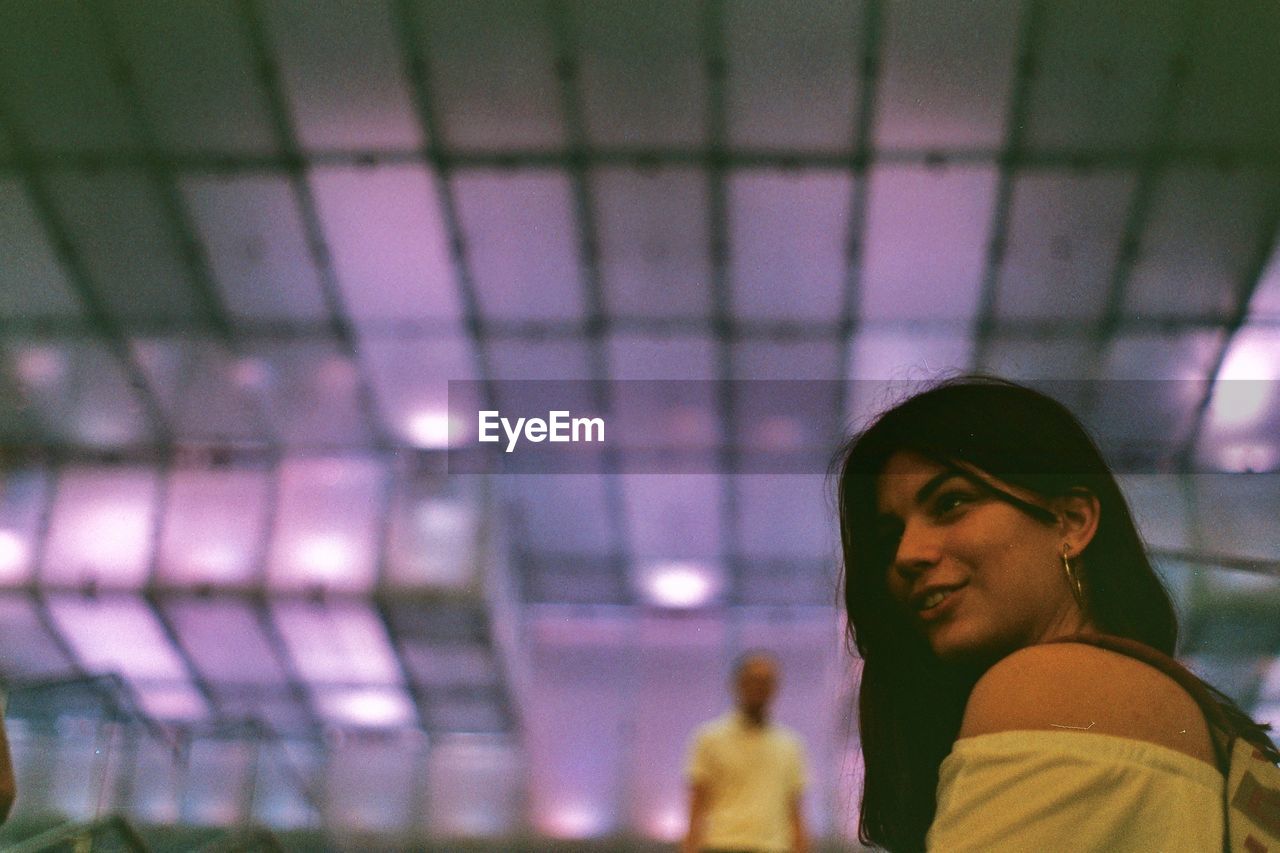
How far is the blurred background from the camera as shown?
363 cm

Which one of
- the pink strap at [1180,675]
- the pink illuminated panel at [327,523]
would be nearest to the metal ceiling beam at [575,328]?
the pink illuminated panel at [327,523]

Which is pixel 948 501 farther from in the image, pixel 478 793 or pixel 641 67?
pixel 478 793

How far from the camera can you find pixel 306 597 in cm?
491

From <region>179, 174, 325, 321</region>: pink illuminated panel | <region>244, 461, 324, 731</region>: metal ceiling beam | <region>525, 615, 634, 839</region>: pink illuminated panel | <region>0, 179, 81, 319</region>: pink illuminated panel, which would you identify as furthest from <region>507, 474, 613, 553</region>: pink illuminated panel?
<region>0, 179, 81, 319</region>: pink illuminated panel

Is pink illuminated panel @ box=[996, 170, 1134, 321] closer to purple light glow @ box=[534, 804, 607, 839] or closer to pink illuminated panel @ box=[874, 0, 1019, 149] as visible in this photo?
pink illuminated panel @ box=[874, 0, 1019, 149]

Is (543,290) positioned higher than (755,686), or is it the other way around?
(543,290)

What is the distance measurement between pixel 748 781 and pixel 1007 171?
2756mm

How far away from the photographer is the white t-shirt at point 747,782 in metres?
2.25

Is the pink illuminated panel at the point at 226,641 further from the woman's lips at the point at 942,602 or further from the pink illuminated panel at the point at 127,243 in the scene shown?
the woman's lips at the point at 942,602

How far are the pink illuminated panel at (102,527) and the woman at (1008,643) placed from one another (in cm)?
378

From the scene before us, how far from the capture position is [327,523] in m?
4.51

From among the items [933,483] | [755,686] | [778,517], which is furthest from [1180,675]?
[778,517]

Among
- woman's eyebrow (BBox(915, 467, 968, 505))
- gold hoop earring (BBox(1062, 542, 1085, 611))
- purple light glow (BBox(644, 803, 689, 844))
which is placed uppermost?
purple light glow (BBox(644, 803, 689, 844))

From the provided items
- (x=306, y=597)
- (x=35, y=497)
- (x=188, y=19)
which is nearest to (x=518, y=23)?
(x=188, y=19)
